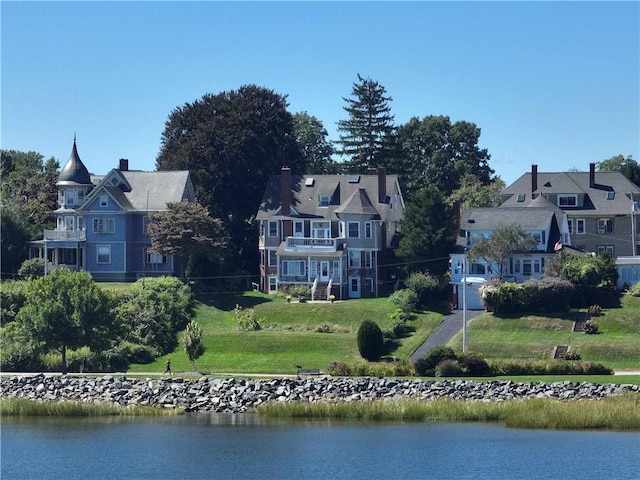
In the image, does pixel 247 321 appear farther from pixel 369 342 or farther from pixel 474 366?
pixel 474 366

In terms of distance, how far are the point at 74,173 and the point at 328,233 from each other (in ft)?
59.8

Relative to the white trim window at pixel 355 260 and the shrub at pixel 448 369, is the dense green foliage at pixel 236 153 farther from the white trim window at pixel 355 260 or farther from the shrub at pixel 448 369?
the shrub at pixel 448 369

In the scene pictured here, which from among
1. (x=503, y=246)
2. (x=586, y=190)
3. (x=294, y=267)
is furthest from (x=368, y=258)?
(x=586, y=190)

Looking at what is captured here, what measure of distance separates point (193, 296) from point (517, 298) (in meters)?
20.5

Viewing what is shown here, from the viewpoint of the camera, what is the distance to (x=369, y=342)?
73.1 metres

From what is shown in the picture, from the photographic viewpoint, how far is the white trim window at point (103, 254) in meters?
93.0

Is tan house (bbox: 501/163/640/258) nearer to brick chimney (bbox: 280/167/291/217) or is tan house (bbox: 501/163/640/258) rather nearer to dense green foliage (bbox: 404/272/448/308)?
dense green foliage (bbox: 404/272/448/308)

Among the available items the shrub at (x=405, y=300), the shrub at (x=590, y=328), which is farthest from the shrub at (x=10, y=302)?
the shrub at (x=590, y=328)

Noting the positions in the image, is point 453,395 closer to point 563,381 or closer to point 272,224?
point 563,381

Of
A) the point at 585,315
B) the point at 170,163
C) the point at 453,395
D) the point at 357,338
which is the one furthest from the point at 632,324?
the point at 170,163

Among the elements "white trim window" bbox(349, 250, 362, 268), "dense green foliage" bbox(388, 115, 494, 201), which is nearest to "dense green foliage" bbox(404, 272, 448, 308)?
"white trim window" bbox(349, 250, 362, 268)

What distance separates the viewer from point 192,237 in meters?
87.6

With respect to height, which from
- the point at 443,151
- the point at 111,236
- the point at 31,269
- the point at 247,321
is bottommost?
the point at 247,321

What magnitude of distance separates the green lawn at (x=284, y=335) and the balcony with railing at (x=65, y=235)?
11.2 meters
